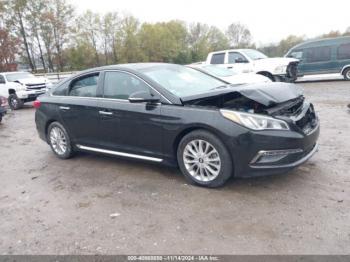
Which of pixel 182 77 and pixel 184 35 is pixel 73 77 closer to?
pixel 182 77

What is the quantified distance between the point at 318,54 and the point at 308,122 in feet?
41.3

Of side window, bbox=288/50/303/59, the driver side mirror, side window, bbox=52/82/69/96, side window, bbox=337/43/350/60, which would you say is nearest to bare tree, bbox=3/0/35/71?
side window, bbox=288/50/303/59

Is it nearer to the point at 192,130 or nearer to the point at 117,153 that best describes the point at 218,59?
the point at 117,153

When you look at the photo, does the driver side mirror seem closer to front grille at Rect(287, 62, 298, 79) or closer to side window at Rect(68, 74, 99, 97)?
side window at Rect(68, 74, 99, 97)

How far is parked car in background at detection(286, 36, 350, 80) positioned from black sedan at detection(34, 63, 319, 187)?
465 inches

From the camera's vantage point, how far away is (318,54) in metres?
15.1

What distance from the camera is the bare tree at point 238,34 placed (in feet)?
179

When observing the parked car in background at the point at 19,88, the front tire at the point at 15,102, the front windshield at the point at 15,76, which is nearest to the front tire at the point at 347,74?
the parked car in background at the point at 19,88

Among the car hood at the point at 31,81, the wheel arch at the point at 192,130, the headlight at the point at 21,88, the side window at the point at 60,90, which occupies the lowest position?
the wheel arch at the point at 192,130

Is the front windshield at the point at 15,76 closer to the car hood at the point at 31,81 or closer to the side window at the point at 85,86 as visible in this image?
the car hood at the point at 31,81

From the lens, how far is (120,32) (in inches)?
1578

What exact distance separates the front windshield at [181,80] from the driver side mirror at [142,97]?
0.24m

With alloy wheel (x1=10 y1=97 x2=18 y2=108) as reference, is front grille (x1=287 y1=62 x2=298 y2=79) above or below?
above

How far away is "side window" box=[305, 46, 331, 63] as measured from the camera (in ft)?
48.9
